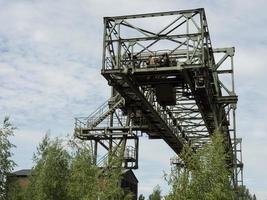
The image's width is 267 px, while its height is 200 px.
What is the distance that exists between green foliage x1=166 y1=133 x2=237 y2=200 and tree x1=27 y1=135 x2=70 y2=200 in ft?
26.5

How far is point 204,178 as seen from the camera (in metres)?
22.4

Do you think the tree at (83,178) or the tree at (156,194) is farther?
the tree at (156,194)

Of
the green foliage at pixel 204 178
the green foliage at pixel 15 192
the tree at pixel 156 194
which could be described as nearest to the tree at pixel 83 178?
the green foliage at pixel 15 192

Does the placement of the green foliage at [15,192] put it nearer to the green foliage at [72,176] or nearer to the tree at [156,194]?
the green foliage at [72,176]

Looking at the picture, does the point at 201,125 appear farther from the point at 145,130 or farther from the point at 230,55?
the point at 230,55

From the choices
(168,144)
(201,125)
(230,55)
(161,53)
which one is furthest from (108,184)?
(168,144)

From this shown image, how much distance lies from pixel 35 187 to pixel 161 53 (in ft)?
36.2

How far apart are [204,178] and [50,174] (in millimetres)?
10498

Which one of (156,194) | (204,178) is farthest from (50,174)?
(156,194)

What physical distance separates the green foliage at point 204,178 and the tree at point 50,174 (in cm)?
808

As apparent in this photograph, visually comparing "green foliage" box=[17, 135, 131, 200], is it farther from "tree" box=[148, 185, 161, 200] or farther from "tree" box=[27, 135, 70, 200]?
"tree" box=[148, 185, 161, 200]

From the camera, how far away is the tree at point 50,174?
29.0 meters

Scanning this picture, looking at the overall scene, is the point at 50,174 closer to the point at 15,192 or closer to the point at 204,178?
the point at 15,192

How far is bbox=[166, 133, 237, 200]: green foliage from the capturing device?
22203 millimetres
